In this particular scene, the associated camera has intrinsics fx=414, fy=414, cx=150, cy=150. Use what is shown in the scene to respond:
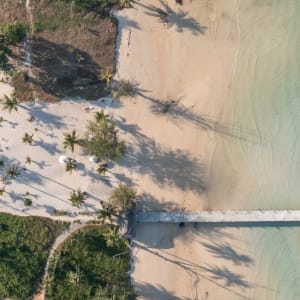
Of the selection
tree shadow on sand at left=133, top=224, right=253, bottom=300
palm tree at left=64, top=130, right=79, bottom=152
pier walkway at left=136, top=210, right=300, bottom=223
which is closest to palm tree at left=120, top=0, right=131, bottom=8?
palm tree at left=64, top=130, right=79, bottom=152

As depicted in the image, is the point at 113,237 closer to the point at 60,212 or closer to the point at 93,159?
the point at 60,212

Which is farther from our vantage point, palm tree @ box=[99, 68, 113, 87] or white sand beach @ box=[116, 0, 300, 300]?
white sand beach @ box=[116, 0, 300, 300]

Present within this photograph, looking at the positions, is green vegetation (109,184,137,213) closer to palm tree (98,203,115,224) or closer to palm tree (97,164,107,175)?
palm tree (98,203,115,224)

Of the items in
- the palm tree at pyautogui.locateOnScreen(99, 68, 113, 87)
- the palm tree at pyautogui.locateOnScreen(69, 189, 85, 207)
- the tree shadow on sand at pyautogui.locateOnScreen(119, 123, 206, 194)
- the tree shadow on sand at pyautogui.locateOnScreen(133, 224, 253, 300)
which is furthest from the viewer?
the tree shadow on sand at pyautogui.locateOnScreen(133, 224, 253, 300)

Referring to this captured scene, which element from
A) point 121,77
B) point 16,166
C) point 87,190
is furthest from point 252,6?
point 16,166

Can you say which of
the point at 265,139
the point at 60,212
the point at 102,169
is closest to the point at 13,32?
the point at 102,169

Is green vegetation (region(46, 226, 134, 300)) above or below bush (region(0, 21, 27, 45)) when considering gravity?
below
